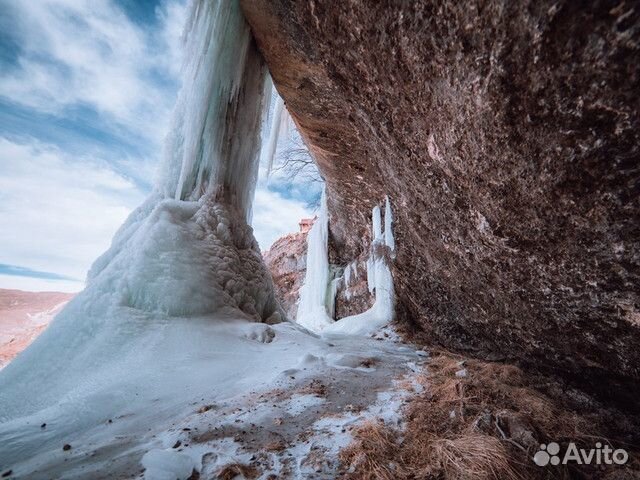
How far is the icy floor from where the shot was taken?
1658 millimetres

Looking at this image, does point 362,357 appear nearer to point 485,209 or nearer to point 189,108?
point 485,209

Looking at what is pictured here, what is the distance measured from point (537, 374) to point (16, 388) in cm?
476

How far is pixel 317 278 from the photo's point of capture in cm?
981

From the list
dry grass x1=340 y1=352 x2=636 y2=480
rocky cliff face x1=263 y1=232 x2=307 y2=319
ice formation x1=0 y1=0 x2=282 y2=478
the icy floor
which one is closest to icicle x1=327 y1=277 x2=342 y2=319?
rocky cliff face x1=263 y1=232 x2=307 y2=319

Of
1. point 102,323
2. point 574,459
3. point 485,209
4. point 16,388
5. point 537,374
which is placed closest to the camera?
point 574,459

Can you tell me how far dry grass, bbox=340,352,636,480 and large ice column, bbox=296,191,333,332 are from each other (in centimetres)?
683

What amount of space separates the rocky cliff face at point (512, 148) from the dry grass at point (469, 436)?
2.40 ft

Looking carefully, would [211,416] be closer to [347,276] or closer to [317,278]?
[347,276]

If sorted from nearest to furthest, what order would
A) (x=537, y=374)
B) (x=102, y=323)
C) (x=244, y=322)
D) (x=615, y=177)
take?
(x=615, y=177) → (x=102, y=323) → (x=537, y=374) → (x=244, y=322)

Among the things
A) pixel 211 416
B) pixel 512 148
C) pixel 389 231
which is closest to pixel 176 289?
pixel 211 416

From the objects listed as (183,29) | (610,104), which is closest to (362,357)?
(610,104)

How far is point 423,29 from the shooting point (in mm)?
2127

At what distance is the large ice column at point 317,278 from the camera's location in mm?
9484

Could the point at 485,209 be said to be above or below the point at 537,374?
above
